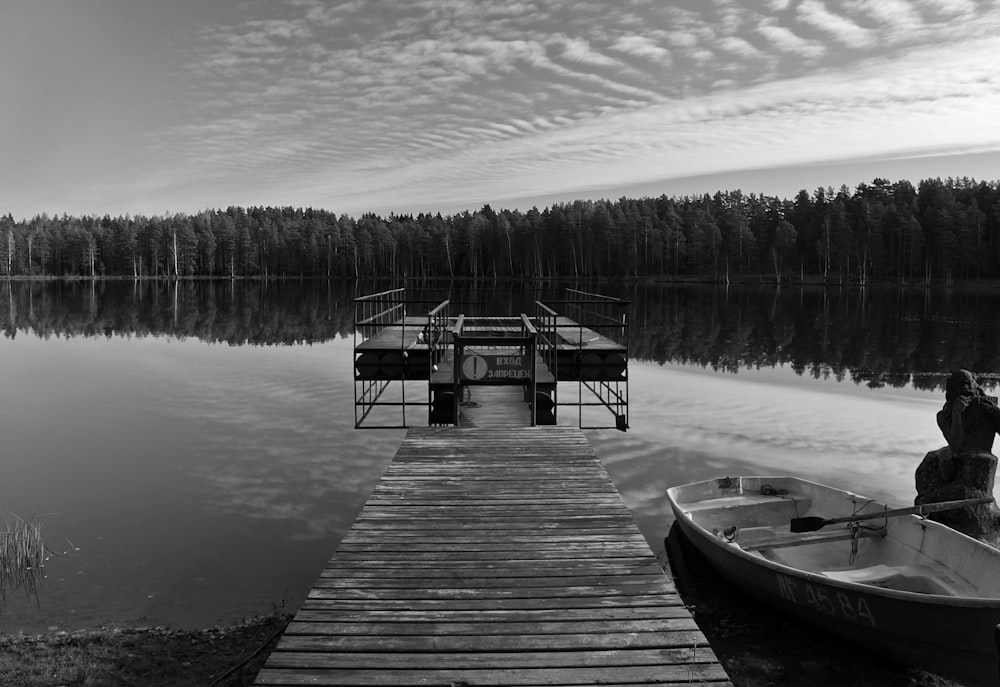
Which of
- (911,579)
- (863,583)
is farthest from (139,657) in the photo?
(911,579)

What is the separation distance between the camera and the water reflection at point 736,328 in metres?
26.7

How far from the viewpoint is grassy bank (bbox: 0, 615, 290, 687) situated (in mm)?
5910

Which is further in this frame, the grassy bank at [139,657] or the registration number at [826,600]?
the registration number at [826,600]

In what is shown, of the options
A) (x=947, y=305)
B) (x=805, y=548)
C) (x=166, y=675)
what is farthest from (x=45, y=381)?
(x=947, y=305)

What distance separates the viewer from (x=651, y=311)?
51062mm

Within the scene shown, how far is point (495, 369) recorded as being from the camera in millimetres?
12320

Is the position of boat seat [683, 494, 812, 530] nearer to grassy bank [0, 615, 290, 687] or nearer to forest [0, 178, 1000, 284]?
grassy bank [0, 615, 290, 687]

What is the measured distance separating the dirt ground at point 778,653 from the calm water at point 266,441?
185 cm

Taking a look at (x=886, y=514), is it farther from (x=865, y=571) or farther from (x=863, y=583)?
(x=863, y=583)

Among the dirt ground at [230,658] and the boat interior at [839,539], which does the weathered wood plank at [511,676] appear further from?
the boat interior at [839,539]

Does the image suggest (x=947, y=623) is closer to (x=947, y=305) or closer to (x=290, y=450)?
(x=290, y=450)

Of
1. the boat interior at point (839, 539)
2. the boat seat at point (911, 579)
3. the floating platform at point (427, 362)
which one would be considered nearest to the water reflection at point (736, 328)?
the floating platform at point (427, 362)

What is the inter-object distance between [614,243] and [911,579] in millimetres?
107818


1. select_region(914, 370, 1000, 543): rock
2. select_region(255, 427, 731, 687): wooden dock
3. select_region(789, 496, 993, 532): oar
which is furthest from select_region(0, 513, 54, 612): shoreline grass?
select_region(914, 370, 1000, 543): rock
